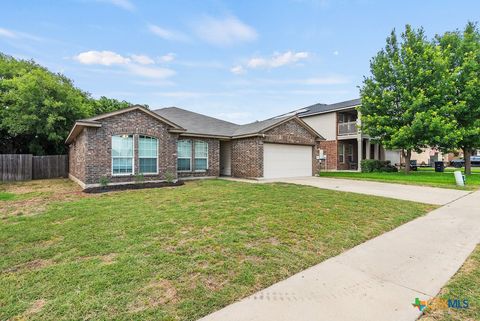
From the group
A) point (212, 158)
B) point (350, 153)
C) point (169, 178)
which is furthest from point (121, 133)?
point (350, 153)

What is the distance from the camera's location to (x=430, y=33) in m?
17.6

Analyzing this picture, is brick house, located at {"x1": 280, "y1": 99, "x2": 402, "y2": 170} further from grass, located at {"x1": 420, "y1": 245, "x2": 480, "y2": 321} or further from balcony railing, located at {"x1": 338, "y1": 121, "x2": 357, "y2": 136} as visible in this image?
grass, located at {"x1": 420, "y1": 245, "x2": 480, "y2": 321}

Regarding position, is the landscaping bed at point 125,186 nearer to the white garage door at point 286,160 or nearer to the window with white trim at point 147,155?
the window with white trim at point 147,155

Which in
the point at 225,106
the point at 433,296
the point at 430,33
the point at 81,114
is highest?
the point at 430,33

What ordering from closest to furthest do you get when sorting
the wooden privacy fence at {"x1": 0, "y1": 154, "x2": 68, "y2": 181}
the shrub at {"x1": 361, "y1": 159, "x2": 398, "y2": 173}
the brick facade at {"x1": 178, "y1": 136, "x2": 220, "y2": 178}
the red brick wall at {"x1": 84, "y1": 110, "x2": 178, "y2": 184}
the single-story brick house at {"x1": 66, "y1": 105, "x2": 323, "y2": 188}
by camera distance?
the red brick wall at {"x1": 84, "y1": 110, "x2": 178, "y2": 184} → the single-story brick house at {"x1": 66, "y1": 105, "x2": 323, "y2": 188} → the wooden privacy fence at {"x1": 0, "y1": 154, "x2": 68, "y2": 181} → the brick facade at {"x1": 178, "y1": 136, "x2": 220, "y2": 178} → the shrub at {"x1": 361, "y1": 159, "x2": 398, "y2": 173}

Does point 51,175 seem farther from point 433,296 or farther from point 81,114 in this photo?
point 433,296

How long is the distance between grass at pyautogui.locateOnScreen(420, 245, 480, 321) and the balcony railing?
19.5 meters

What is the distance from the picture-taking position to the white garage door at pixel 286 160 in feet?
47.6

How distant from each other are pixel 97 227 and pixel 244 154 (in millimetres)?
10537

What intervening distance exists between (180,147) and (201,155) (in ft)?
4.81

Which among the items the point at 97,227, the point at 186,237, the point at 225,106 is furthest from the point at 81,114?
the point at 186,237

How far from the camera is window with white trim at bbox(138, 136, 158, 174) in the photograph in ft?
37.3

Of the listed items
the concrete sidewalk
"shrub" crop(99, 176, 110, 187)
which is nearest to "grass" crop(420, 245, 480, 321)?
the concrete sidewalk

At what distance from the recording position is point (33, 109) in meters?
16.2
